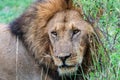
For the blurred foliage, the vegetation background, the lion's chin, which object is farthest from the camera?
the blurred foliage

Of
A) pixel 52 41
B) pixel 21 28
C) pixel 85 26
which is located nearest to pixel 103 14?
pixel 85 26

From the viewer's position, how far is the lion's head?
5602mm

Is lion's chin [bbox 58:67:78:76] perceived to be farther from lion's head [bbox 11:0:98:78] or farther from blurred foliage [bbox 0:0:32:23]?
blurred foliage [bbox 0:0:32:23]

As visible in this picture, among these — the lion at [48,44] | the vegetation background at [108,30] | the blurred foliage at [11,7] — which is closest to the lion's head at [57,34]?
the lion at [48,44]

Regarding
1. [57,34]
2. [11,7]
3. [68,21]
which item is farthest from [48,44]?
[11,7]

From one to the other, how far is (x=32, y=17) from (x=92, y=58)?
773mm

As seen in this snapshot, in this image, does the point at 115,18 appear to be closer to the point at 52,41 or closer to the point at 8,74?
the point at 52,41

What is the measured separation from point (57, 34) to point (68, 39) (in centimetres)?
14

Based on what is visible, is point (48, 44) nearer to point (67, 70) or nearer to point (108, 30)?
point (67, 70)

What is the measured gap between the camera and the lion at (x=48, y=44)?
5660 mm

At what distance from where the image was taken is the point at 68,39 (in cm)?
567

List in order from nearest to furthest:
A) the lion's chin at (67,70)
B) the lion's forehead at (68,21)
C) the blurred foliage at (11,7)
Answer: the lion's chin at (67,70)
the lion's forehead at (68,21)
the blurred foliage at (11,7)

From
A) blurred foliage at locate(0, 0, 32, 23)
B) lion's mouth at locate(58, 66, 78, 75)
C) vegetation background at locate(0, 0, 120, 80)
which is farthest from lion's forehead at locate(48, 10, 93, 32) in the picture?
blurred foliage at locate(0, 0, 32, 23)

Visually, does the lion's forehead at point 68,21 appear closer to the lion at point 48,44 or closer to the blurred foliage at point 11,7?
the lion at point 48,44
